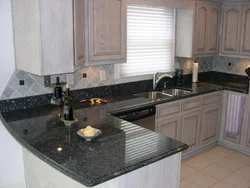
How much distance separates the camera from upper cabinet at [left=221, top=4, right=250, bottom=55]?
13.8 ft

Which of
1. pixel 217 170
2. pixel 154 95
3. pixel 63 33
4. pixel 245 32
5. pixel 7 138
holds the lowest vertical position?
pixel 217 170

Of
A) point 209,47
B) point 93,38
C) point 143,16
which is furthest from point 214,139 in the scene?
point 93,38

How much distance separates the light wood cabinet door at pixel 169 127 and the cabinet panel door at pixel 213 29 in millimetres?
1453

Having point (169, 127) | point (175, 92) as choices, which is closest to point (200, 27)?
point (175, 92)

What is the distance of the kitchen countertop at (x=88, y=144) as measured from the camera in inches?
66.9

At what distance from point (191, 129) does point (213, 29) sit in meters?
1.68

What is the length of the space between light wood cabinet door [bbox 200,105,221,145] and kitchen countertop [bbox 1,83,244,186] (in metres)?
1.80

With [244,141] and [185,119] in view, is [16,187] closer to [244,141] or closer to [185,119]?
[185,119]

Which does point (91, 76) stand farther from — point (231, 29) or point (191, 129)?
point (231, 29)

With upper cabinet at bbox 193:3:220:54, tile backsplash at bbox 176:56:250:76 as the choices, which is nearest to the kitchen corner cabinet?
upper cabinet at bbox 193:3:220:54

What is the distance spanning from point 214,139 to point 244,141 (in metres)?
0.46

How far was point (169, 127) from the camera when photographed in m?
3.62

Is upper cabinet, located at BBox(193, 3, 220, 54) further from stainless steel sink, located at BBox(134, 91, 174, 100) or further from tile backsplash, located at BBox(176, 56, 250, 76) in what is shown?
stainless steel sink, located at BBox(134, 91, 174, 100)

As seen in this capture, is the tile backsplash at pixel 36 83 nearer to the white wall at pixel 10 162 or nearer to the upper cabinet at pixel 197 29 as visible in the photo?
the white wall at pixel 10 162
